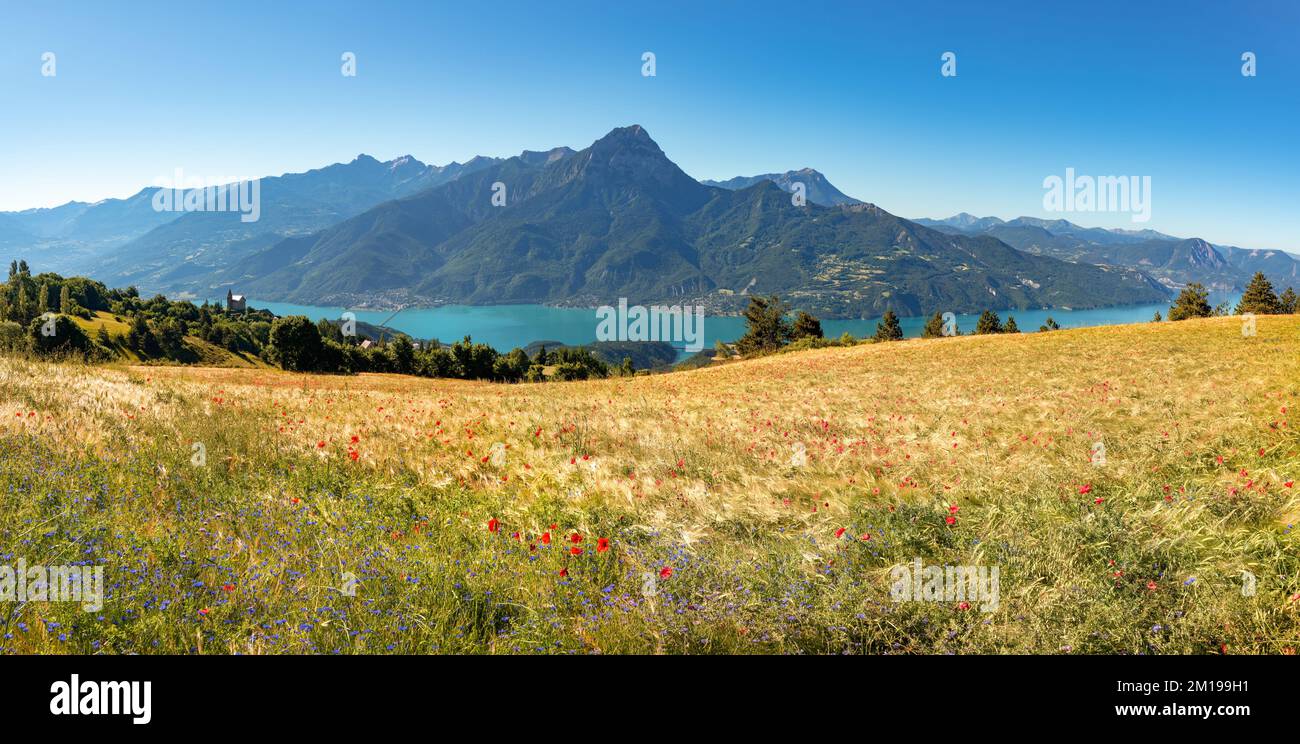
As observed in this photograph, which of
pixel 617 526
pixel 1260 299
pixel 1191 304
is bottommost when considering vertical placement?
pixel 617 526

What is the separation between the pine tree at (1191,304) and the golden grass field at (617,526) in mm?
86296

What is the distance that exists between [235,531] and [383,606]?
9.42 feet

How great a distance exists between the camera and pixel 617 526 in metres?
7.29

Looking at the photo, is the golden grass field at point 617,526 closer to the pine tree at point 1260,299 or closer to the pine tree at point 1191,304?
the pine tree at point 1191,304

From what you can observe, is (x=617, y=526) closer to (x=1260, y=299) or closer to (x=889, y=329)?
(x=889, y=329)

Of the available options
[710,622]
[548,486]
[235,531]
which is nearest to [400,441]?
[548,486]

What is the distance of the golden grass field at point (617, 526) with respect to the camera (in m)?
4.42

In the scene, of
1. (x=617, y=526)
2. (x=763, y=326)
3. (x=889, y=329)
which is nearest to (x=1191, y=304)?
(x=889, y=329)

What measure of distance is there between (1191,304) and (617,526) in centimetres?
10792

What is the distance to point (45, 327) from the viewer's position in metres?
72.6

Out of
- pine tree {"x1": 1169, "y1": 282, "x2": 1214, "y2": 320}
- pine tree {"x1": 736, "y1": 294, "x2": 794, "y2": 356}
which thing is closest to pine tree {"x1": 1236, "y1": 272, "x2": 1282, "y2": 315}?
pine tree {"x1": 1169, "y1": 282, "x2": 1214, "y2": 320}

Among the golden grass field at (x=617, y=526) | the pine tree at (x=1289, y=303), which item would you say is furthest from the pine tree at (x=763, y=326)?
the pine tree at (x=1289, y=303)

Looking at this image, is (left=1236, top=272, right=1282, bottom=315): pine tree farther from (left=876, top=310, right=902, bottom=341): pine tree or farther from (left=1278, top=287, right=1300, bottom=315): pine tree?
(left=876, top=310, right=902, bottom=341): pine tree
